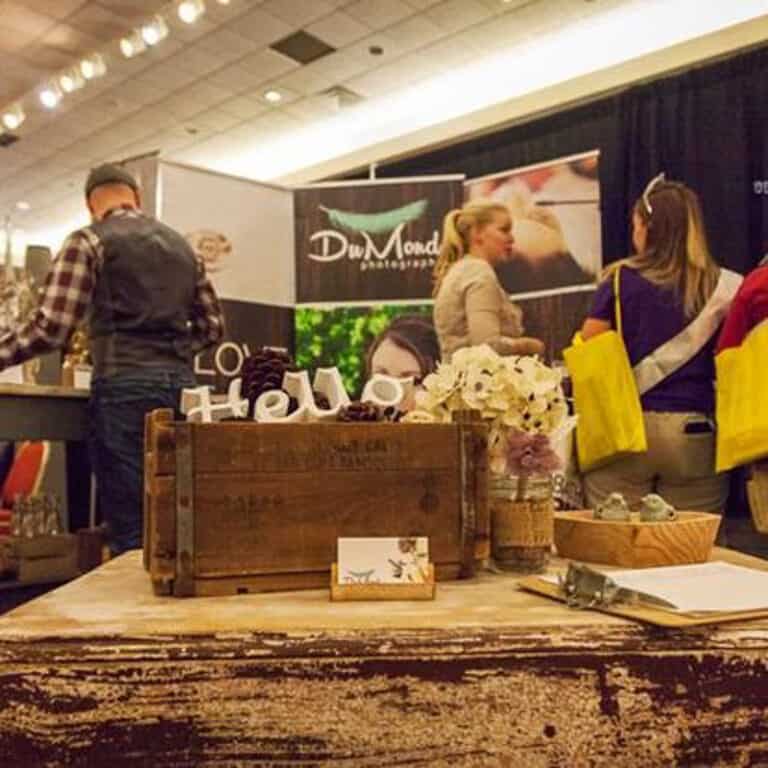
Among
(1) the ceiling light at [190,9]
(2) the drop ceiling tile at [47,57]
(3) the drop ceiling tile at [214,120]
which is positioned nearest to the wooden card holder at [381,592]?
(1) the ceiling light at [190,9]

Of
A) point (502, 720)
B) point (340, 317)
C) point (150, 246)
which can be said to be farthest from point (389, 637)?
point (340, 317)

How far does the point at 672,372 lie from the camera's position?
249cm

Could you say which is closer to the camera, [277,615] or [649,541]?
[277,615]

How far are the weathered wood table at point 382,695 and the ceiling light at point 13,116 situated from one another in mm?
5357

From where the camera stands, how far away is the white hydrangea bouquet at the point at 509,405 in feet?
3.53

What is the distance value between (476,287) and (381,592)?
291cm

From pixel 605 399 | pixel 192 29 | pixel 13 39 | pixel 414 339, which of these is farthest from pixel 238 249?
pixel 13 39

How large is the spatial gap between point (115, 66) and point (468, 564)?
478cm

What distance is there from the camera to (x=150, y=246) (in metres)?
2.58

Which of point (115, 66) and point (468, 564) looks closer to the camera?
point (468, 564)

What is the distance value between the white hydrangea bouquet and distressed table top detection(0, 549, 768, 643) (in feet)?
0.61

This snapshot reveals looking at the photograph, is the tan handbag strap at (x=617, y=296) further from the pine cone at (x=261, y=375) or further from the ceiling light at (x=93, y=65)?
the ceiling light at (x=93, y=65)

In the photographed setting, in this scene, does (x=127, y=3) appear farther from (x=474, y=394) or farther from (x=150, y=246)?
(x=474, y=394)

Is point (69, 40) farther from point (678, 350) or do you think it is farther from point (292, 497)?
point (292, 497)
